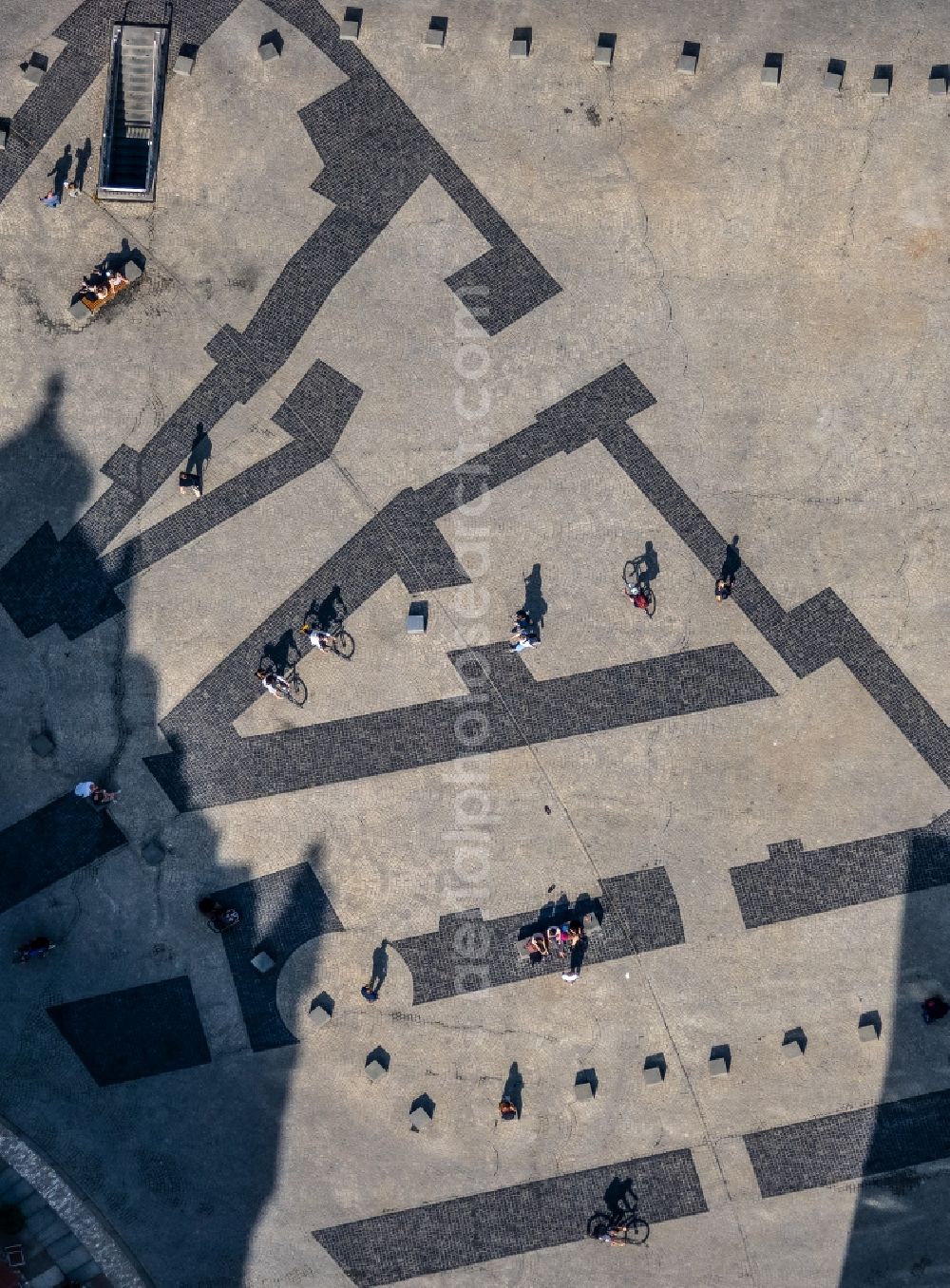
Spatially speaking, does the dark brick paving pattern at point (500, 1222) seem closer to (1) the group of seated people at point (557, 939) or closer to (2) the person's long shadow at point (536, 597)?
(1) the group of seated people at point (557, 939)

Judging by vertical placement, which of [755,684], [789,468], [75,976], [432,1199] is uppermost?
[789,468]

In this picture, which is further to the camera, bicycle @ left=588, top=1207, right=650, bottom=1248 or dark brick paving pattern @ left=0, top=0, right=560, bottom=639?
dark brick paving pattern @ left=0, top=0, right=560, bottom=639

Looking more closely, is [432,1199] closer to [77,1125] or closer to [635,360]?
[77,1125]

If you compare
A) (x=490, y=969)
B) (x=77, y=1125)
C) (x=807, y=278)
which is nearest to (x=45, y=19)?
(x=807, y=278)

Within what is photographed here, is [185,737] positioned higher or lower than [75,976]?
higher

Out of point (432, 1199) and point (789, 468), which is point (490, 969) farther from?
point (789, 468)

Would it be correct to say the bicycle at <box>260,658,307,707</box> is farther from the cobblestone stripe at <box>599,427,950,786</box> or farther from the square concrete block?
the cobblestone stripe at <box>599,427,950,786</box>

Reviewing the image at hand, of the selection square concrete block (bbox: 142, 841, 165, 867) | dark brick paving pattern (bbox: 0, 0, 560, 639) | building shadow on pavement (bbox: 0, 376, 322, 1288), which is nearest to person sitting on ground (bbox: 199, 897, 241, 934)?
building shadow on pavement (bbox: 0, 376, 322, 1288)
